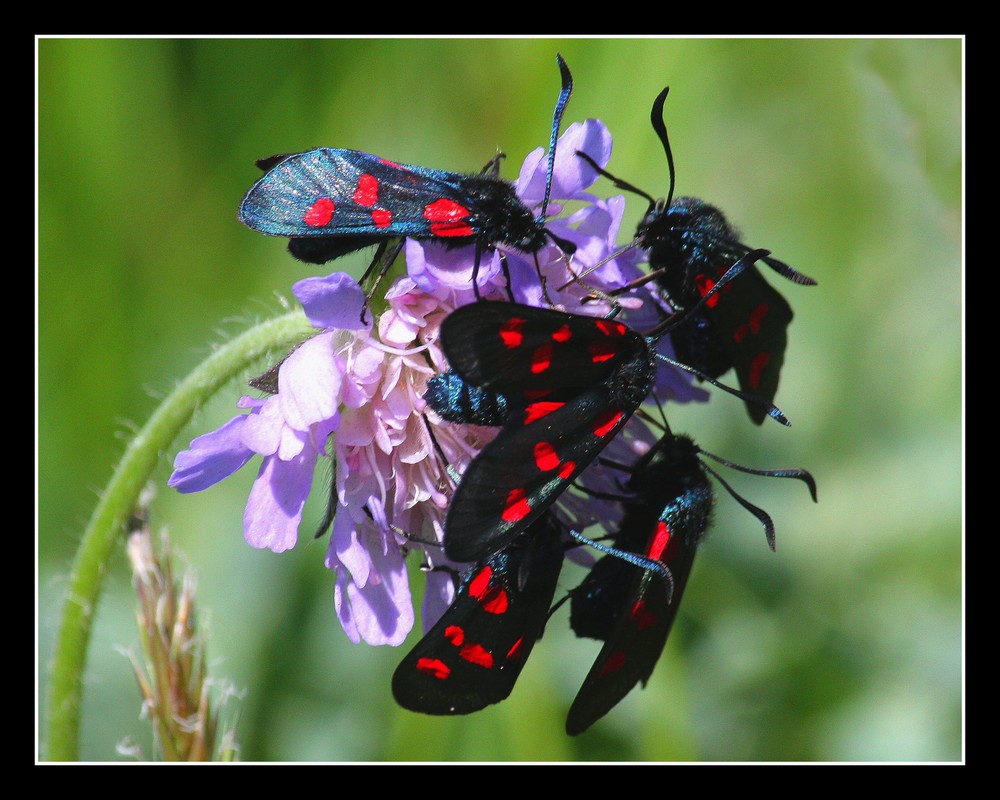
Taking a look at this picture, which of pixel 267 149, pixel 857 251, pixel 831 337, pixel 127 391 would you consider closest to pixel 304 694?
pixel 127 391

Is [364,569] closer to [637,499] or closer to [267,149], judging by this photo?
[637,499]

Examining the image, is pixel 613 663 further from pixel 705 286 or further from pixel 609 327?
pixel 705 286

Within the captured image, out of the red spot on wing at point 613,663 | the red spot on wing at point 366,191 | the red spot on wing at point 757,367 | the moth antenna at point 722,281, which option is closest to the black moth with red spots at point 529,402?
the moth antenna at point 722,281

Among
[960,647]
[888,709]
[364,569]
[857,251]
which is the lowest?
[888,709]

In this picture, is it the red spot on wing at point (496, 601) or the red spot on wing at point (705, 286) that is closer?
the red spot on wing at point (496, 601)

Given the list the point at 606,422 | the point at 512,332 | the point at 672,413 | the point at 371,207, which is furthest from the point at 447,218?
the point at 672,413

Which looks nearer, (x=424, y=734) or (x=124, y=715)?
(x=424, y=734)

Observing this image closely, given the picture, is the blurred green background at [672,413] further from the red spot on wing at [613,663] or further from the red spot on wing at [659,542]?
the red spot on wing at [659,542]

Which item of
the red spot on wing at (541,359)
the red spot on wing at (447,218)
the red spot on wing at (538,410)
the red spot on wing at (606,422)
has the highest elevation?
the red spot on wing at (447,218)
